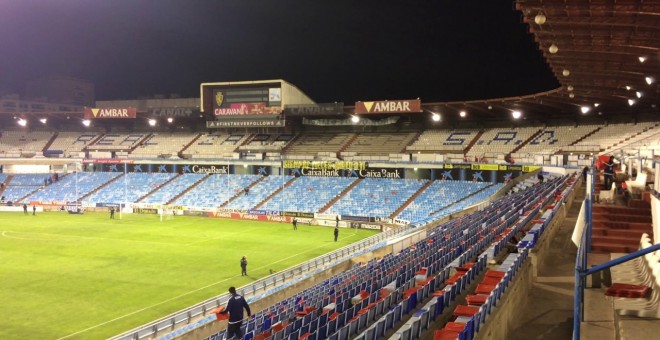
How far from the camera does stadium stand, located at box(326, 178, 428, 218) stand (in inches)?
1848

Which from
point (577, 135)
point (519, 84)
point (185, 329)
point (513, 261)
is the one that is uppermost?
point (519, 84)

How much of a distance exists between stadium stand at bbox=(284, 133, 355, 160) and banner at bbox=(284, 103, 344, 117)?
4.28 metres

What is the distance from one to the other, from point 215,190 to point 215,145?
404 inches

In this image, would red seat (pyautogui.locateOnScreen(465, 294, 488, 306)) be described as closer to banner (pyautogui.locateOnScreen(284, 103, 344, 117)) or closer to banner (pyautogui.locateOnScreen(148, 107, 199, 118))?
banner (pyautogui.locateOnScreen(284, 103, 344, 117))

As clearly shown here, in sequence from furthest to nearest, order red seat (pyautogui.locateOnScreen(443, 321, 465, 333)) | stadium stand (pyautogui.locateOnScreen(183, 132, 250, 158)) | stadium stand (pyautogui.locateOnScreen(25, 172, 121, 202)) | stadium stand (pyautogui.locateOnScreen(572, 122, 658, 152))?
stadium stand (pyautogui.locateOnScreen(183, 132, 250, 158))
stadium stand (pyautogui.locateOnScreen(25, 172, 121, 202))
stadium stand (pyautogui.locateOnScreen(572, 122, 658, 152))
red seat (pyautogui.locateOnScreen(443, 321, 465, 333))

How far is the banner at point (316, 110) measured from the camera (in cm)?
5675

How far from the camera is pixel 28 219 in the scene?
50.5 metres

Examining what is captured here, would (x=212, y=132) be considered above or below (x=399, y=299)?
above

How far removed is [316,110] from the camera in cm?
5766

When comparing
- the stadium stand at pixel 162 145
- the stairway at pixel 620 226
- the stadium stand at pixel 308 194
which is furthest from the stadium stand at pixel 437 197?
the stadium stand at pixel 162 145

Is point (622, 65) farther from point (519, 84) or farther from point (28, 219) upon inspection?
point (28, 219)

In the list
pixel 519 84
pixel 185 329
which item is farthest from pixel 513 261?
pixel 519 84

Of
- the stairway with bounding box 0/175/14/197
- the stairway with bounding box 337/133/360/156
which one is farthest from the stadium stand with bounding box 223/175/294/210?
the stairway with bounding box 0/175/14/197

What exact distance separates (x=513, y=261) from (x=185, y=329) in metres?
10.1
